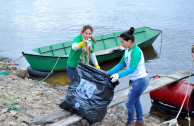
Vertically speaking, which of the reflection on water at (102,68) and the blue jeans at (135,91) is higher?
the blue jeans at (135,91)

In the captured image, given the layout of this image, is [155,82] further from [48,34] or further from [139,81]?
[48,34]

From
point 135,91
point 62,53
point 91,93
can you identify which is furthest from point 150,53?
point 91,93

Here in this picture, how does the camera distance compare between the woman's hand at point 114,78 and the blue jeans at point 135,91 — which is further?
the blue jeans at point 135,91

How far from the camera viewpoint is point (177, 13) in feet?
84.0

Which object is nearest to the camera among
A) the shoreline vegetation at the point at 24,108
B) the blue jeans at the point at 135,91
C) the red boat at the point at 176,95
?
the blue jeans at the point at 135,91

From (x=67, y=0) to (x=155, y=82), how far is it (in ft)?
116

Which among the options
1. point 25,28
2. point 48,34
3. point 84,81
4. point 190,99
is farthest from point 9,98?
point 25,28

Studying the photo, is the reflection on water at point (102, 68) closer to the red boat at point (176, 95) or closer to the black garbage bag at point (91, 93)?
the red boat at point (176, 95)

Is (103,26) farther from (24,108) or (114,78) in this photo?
(114,78)

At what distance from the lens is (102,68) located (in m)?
12.1

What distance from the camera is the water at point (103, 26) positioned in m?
13.4

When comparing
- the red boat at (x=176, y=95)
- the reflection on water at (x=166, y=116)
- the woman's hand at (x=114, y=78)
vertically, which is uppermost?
the woman's hand at (x=114, y=78)

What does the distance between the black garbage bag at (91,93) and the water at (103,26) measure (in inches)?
148

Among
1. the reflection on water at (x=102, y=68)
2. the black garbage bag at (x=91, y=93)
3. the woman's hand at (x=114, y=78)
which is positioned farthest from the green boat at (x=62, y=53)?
the woman's hand at (x=114, y=78)
